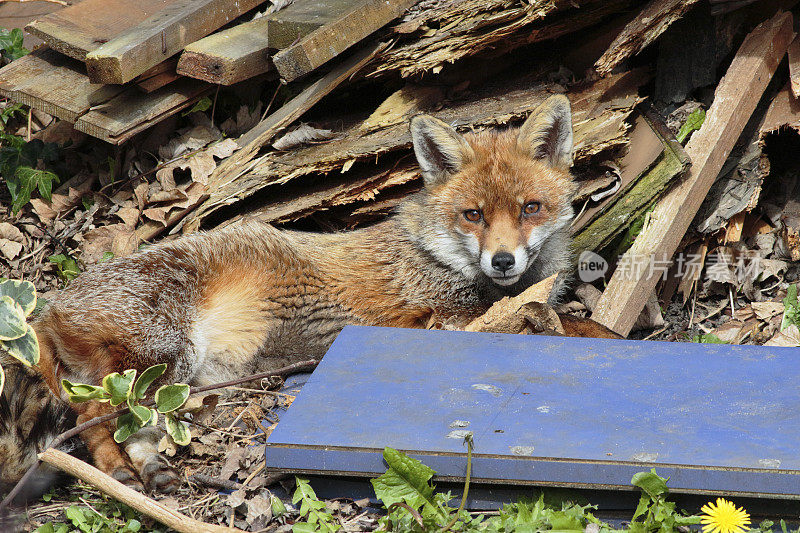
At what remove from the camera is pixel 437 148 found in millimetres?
4559

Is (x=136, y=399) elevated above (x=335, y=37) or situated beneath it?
situated beneath

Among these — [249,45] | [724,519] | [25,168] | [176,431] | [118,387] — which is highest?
[249,45]

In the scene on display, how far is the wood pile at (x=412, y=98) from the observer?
4793 mm

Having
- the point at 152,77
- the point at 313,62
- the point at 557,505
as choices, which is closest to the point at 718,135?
the point at 313,62

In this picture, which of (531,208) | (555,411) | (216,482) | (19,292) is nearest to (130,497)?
(216,482)

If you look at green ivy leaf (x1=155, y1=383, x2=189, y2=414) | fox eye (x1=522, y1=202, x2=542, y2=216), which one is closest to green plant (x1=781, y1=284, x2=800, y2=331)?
fox eye (x1=522, y1=202, x2=542, y2=216)

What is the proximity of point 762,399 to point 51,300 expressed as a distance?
13.2 ft

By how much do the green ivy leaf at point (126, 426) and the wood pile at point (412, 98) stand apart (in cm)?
232

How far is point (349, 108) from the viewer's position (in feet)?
19.1

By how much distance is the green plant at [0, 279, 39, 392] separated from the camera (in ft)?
10.4

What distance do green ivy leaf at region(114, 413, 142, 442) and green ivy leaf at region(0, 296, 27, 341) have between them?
607 millimetres

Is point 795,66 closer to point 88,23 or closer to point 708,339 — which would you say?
point 708,339

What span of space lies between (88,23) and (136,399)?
3414mm

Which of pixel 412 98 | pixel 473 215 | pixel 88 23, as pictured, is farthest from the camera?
pixel 412 98
